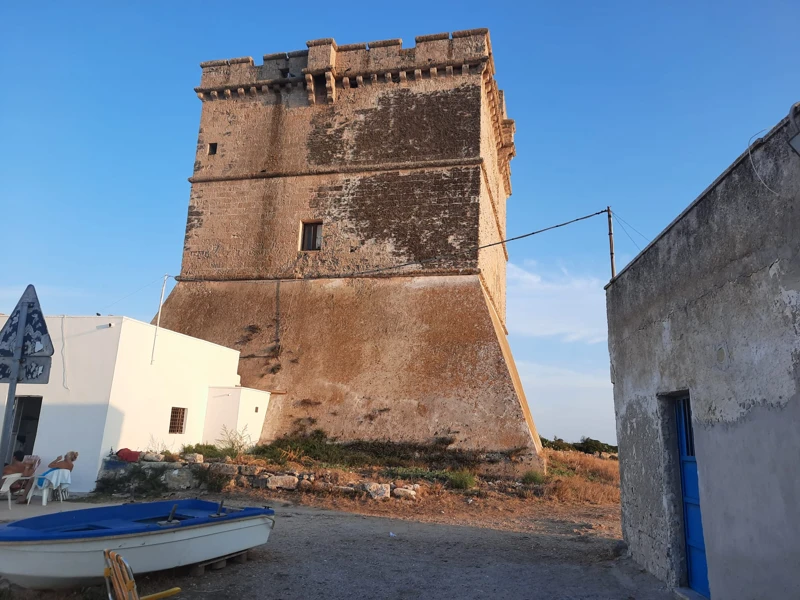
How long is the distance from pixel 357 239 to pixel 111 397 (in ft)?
24.0

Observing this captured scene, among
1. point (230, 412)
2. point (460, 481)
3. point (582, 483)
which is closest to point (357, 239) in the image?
point (230, 412)

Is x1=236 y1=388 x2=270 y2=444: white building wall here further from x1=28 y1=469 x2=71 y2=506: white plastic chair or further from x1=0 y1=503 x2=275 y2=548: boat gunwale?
x1=0 y1=503 x2=275 y2=548: boat gunwale

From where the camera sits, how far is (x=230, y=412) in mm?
13062

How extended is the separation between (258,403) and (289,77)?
9.80 metres

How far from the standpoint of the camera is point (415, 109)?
15922mm

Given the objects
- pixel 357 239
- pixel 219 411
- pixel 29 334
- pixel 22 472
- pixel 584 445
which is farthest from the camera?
pixel 584 445

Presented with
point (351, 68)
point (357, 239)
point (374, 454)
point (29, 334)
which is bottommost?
point (374, 454)

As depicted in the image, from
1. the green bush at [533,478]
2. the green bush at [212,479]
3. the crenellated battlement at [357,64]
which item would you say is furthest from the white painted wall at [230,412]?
the crenellated battlement at [357,64]

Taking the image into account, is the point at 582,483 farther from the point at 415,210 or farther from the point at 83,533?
the point at 83,533

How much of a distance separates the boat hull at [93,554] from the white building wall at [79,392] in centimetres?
617

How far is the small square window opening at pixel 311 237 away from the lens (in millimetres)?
15940

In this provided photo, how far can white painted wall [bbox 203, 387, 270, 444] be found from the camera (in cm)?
1302

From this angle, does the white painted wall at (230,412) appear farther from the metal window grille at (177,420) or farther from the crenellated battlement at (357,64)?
the crenellated battlement at (357,64)

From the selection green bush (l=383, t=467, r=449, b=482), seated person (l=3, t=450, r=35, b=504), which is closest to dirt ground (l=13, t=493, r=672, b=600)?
green bush (l=383, t=467, r=449, b=482)
